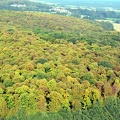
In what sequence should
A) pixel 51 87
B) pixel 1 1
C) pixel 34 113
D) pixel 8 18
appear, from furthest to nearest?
pixel 1 1 < pixel 8 18 < pixel 51 87 < pixel 34 113

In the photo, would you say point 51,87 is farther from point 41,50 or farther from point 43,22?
point 43,22

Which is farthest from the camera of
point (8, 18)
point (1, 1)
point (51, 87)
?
point (1, 1)

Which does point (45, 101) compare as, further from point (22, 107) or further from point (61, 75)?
point (61, 75)

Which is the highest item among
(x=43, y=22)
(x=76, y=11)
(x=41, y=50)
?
(x=41, y=50)

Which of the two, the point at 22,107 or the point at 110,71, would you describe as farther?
the point at 110,71

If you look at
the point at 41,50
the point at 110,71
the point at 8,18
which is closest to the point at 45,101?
the point at 110,71

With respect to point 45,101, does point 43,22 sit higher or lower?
lower
